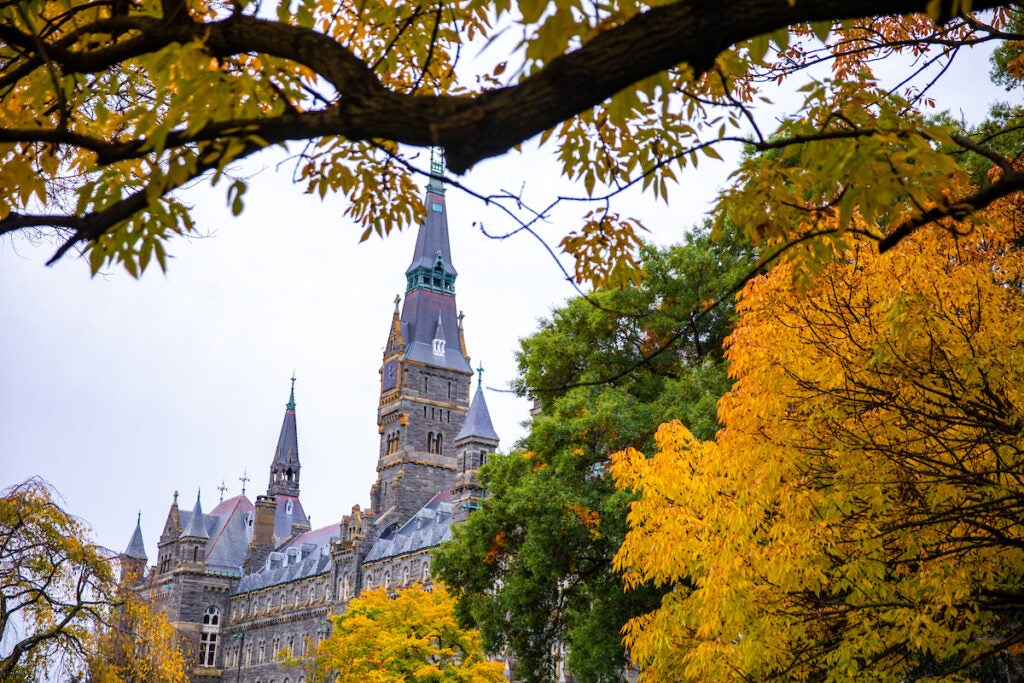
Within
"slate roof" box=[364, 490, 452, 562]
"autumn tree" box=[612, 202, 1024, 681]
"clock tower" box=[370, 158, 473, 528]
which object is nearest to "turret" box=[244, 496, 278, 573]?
"clock tower" box=[370, 158, 473, 528]

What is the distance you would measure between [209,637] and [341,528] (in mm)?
24985

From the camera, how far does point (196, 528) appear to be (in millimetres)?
102188

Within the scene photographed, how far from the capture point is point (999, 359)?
10117 mm

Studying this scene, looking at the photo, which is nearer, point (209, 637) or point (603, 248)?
point (603, 248)

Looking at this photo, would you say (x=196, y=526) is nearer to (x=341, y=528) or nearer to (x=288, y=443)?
(x=288, y=443)

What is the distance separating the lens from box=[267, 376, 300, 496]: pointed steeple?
115 meters

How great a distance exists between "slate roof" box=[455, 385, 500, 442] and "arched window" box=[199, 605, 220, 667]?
Result: 113ft

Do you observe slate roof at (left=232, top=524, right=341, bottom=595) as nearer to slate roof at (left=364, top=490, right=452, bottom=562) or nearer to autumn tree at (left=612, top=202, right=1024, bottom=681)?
slate roof at (left=364, top=490, right=452, bottom=562)

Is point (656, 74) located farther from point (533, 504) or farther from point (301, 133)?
point (533, 504)

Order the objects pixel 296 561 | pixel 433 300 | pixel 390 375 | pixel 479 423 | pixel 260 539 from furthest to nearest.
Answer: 1. pixel 433 300
2. pixel 260 539
3. pixel 390 375
4. pixel 296 561
5. pixel 479 423

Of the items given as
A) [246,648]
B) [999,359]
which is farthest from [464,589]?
→ [246,648]

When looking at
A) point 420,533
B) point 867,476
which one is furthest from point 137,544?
point 867,476

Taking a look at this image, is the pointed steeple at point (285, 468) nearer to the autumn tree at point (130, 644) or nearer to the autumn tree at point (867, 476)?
the autumn tree at point (130, 644)

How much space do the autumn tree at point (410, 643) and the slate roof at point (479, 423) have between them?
3924 centimetres
